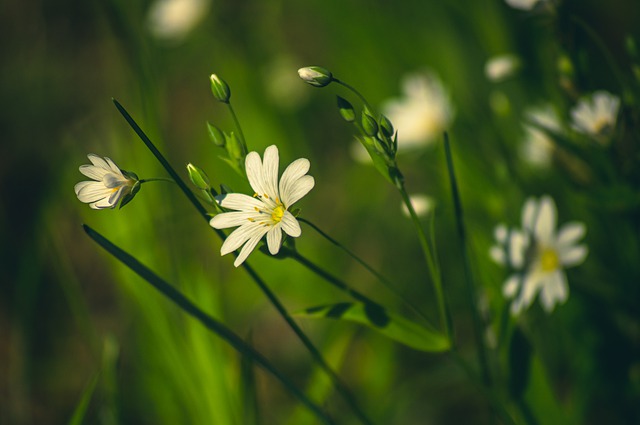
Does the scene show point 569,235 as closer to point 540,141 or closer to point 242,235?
point 540,141

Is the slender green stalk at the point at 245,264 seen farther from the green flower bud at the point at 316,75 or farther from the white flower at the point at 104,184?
the green flower bud at the point at 316,75

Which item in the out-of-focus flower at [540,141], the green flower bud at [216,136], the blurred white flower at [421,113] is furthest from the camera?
the blurred white flower at [421,113]

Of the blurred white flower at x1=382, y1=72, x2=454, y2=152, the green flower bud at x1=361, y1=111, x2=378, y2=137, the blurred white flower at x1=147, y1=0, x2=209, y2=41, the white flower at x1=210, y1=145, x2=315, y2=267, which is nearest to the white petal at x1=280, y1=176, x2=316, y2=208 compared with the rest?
the white flower at x1=210, y1=145, x2=315, y2=267

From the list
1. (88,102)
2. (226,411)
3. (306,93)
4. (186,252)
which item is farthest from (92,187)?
(88,102)

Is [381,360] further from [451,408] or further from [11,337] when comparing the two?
[11,337]

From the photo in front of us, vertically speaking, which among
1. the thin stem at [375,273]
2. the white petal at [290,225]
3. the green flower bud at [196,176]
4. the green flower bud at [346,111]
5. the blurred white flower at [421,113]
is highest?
the green flower bud at [196,176]

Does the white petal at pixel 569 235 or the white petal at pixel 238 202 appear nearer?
the white petal at pixel 238 202

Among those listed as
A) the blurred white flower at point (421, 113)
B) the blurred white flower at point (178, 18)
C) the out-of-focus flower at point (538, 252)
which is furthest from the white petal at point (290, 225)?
the blurred white flower at point (178, 18)
